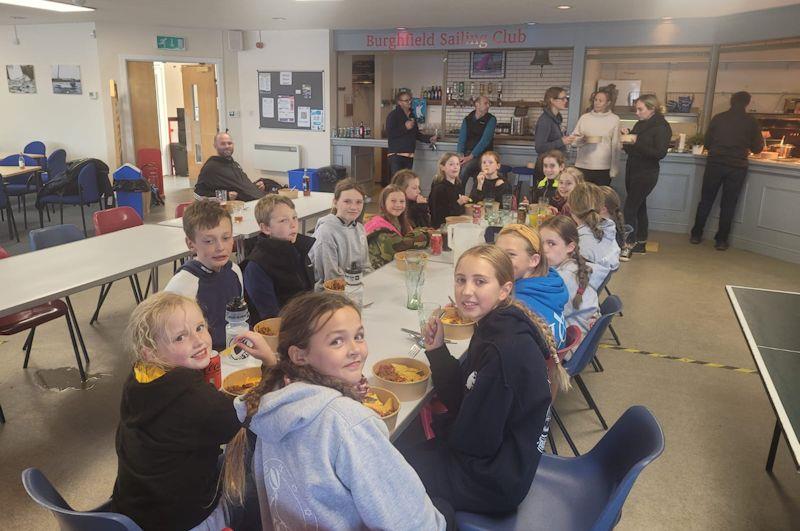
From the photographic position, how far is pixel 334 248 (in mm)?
3350

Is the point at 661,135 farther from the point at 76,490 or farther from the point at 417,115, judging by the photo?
the point at 76,490

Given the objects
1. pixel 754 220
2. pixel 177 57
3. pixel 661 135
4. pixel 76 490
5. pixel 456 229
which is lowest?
pixel 76 490

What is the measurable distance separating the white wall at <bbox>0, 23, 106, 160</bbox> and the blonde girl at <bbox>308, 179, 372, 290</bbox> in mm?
7240

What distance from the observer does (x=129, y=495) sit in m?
1.49

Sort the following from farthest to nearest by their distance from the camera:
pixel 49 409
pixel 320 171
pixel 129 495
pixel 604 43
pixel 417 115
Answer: pixel 417 115 < pixel 320 171 < pixel 604 43 < pixel 49 409 < pixel 129 495

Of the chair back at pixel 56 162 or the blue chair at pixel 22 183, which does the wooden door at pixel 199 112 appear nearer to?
the chair back at pixel 56 162

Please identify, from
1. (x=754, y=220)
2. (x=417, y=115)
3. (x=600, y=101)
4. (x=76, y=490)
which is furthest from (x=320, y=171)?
(x=76, y=490)

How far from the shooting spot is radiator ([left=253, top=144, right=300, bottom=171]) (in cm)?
948

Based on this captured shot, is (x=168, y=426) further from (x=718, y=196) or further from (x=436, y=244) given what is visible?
(x=718, y=196)

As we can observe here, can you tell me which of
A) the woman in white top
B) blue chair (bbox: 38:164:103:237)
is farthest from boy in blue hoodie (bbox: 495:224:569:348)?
blue chair (bbox: 38:164:103:237)

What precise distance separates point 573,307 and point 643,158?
4.52 m

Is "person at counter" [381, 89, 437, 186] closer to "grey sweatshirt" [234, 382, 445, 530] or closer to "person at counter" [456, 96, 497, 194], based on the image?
"person at counter" [456, 96, 497, 194]

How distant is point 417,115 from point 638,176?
4.64 meters

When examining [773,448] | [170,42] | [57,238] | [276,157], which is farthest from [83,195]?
[773,448]
